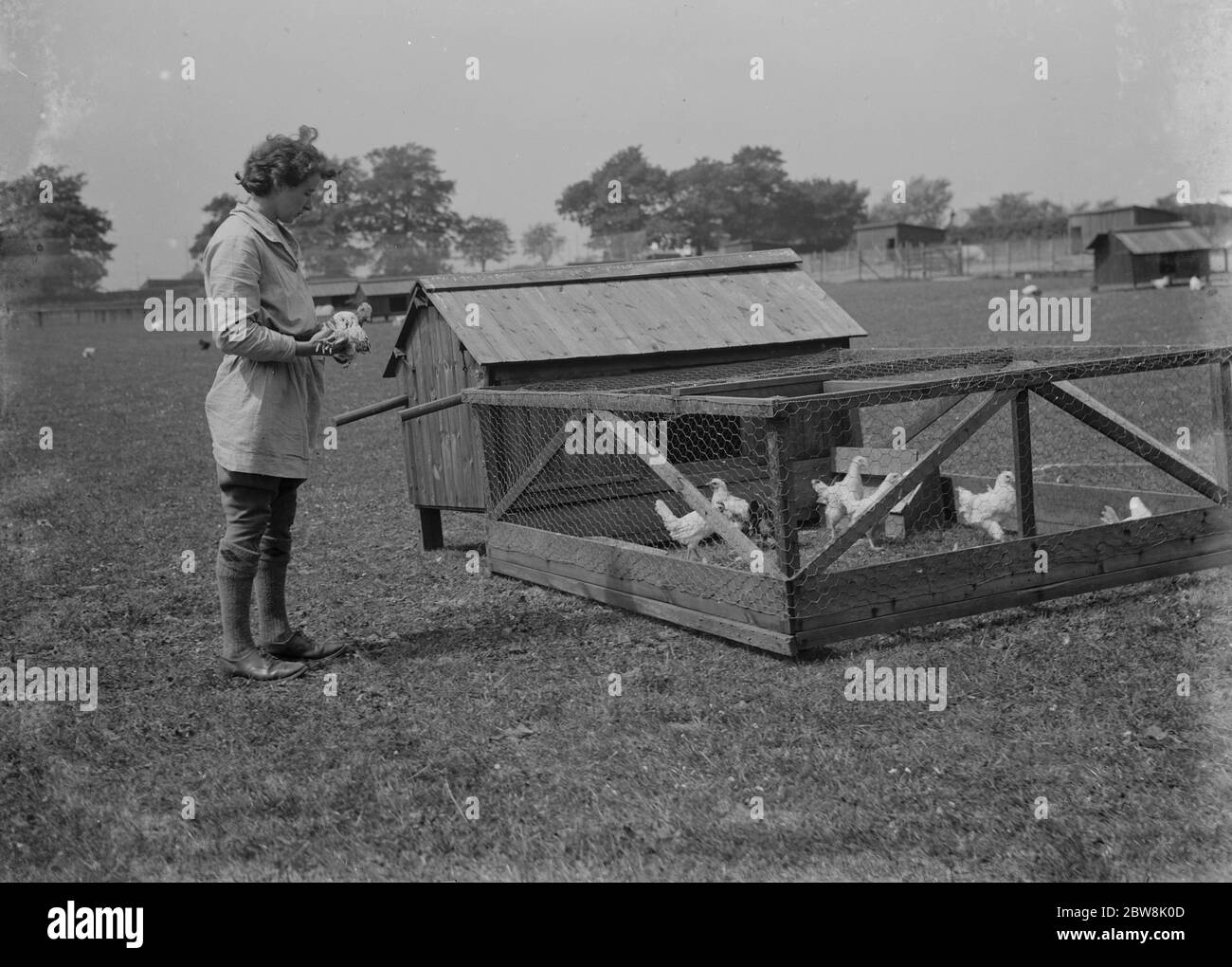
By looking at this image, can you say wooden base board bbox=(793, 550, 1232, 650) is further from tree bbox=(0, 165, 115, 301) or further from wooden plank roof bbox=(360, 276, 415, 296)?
wooden plank roof bbox=(360, 276, 415, 296)

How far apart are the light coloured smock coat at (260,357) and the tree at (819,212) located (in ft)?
311

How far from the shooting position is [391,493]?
37.2 ft

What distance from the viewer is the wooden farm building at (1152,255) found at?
44.7 m

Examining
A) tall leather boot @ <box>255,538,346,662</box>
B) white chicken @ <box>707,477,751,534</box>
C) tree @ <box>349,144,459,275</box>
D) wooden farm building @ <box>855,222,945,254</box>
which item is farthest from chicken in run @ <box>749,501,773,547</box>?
tree @ <box>349,144,459,275</box>

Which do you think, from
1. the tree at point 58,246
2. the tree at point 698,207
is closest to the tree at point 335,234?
the tree at point 58,246

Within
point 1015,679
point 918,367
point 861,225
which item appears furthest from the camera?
point 861,225

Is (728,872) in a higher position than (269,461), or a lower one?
Result: lower

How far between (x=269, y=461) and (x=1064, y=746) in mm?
3396

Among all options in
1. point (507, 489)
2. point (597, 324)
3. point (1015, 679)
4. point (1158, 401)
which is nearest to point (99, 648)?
point (507, 489)

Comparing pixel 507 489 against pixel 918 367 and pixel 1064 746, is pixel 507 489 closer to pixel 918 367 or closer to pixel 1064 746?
pixel 918 367

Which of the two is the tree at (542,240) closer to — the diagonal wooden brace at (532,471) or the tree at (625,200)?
the tree at (625,200)

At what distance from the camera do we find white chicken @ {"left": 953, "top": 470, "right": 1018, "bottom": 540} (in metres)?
7.57

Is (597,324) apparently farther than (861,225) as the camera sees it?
No

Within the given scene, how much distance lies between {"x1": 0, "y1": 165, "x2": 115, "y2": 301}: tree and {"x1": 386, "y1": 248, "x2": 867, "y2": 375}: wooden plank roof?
1635cm
